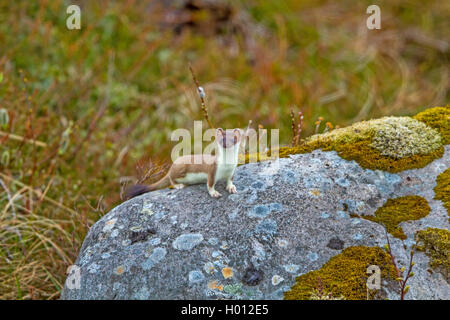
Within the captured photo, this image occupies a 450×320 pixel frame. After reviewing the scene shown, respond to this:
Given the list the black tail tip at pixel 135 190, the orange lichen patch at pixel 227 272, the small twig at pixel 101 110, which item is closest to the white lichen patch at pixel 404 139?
the orange lichen patch at pixel 227 272

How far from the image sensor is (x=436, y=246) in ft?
9.69

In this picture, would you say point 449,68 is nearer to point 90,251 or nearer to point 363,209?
point 363,209

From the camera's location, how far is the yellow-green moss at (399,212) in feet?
10.2

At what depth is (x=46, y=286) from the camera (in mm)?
4074

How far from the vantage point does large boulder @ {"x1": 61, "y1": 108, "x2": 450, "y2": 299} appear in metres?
2.84

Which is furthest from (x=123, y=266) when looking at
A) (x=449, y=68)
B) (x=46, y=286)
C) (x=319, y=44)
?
(x=449, y=68)

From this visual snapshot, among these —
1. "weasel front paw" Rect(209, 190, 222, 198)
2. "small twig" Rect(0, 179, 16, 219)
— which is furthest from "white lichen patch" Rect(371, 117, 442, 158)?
"small twig" Rect(0, 179, 16, 219)

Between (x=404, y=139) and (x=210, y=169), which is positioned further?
(x=404, y=139)

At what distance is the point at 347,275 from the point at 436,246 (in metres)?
0.61

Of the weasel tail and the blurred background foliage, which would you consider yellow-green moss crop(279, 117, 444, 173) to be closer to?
the blurred background foliage

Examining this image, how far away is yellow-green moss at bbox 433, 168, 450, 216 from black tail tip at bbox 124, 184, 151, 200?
218 centimetres

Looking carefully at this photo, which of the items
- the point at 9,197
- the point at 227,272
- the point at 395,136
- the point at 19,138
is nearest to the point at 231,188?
the point at 227,272

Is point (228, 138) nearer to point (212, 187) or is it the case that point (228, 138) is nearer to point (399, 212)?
point (212, 187)

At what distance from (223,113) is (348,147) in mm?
4335
